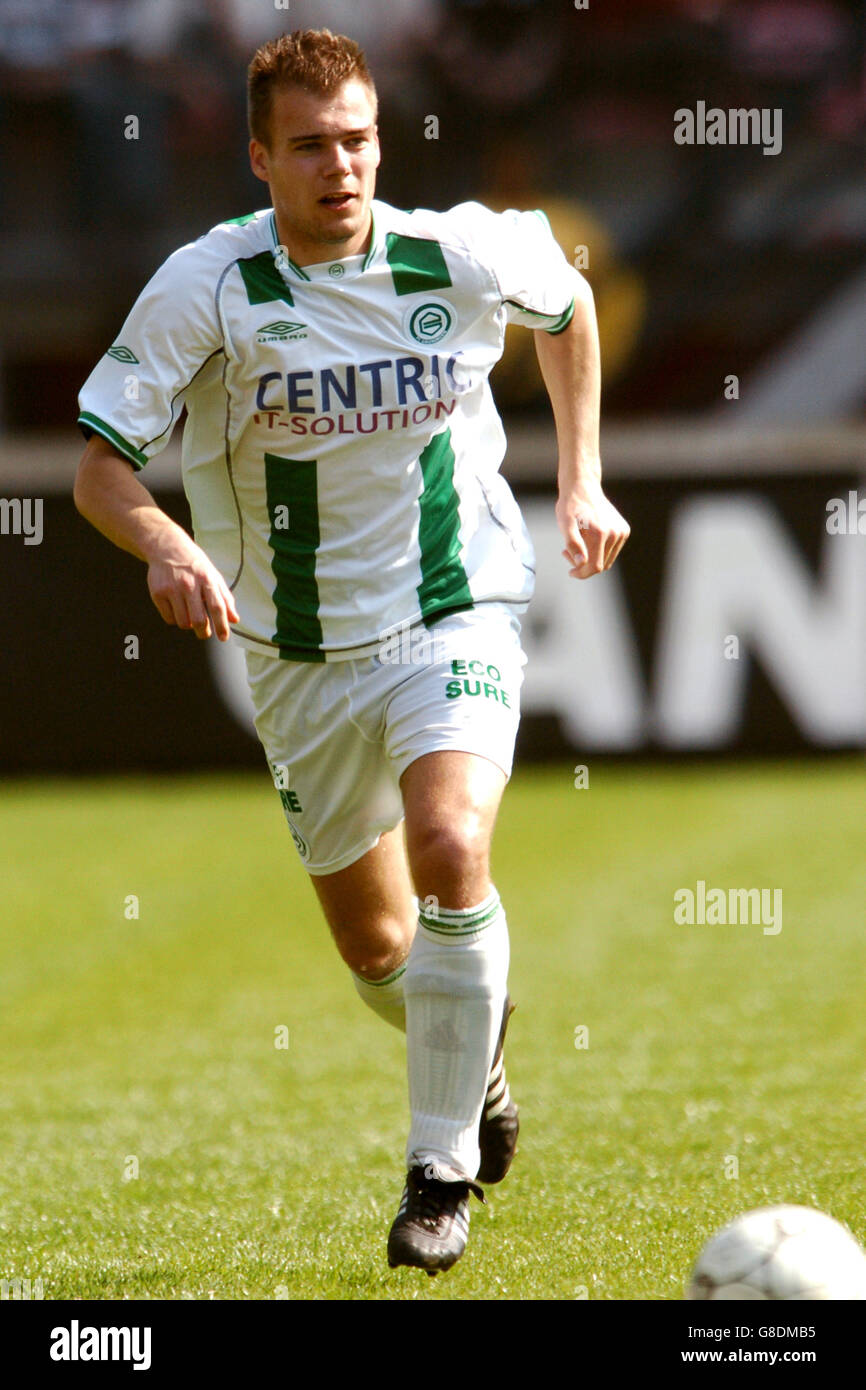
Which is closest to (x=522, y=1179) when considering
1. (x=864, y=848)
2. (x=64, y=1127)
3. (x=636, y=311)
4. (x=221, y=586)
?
(x=64, y=1127)

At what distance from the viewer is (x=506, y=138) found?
16812mm

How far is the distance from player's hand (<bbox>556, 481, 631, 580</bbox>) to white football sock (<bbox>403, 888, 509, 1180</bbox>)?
0.73m

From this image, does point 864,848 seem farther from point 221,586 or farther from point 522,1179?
point 221,586

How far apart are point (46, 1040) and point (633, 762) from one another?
19.8 ft

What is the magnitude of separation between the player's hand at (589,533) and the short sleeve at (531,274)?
0.42 metres

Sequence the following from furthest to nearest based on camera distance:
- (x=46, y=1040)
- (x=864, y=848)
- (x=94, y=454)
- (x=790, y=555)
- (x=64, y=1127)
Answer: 1. (x=790, y=555)
2. (x=864, y=848)
3. (x=46, y=1040)
4. (x=64, y=1127)
5. (x=94, y=454)

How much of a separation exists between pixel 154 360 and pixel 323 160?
0.50 metres

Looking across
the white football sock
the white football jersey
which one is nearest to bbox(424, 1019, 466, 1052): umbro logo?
the white football sock

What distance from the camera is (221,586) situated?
3.33 metres

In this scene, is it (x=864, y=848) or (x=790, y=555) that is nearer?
(x=864, y=848)

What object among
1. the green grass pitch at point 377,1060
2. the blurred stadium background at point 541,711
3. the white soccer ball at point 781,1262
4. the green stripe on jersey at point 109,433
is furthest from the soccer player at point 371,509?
the blurred stadium background at point 541,711

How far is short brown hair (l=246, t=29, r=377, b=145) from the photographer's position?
11.8 ft

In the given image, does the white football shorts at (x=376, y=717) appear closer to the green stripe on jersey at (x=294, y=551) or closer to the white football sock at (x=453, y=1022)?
the green stripe on jersey at (x=294, y=551)

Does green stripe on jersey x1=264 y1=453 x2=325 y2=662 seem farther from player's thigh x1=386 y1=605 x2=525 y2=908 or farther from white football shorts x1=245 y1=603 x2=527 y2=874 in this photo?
player's thigh x1=386 y1=605 x2=525 y2=908
